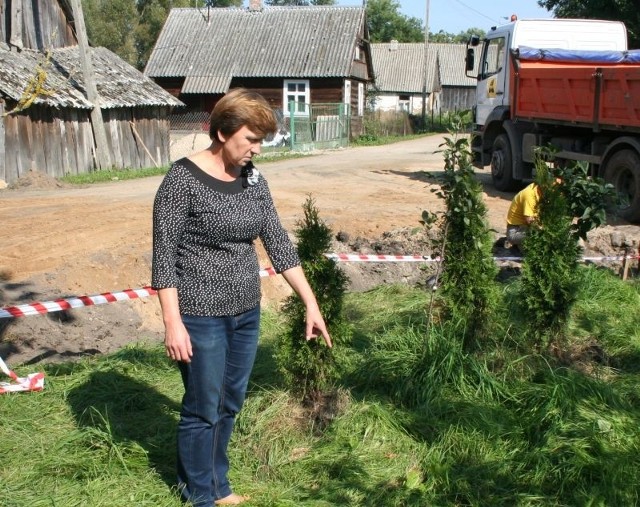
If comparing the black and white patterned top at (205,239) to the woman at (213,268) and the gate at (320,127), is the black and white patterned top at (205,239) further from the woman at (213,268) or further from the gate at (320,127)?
the gate at (320,127)

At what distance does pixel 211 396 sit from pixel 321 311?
120cm

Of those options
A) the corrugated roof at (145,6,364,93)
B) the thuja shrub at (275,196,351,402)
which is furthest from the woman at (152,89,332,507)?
the corrugated roof at (145,6,364,93)

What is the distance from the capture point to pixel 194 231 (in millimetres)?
3150

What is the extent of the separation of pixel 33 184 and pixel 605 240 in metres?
12.3

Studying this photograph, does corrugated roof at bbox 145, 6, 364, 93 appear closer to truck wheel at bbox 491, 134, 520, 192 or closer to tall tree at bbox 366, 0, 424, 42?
truck wheel at bbox 491, 134, 520, 192

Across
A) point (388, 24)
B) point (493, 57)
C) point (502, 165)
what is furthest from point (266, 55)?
point (388, 24)

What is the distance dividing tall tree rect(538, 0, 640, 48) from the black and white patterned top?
29137 mm

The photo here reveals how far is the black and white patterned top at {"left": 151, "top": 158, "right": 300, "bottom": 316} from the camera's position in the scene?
10.1 ft

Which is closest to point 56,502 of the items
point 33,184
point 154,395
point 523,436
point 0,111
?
point 154,395

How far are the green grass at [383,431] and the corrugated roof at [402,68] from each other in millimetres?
55228

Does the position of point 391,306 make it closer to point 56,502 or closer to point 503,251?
point 503,251

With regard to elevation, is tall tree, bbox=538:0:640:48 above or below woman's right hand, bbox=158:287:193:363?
above

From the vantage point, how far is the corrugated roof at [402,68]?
59625 millimetres

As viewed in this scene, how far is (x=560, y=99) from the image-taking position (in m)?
12.8
